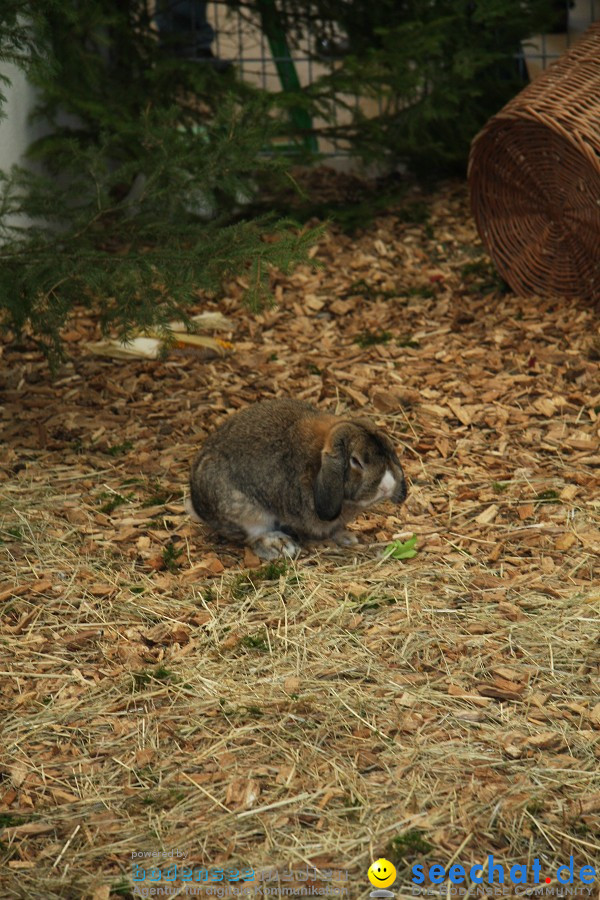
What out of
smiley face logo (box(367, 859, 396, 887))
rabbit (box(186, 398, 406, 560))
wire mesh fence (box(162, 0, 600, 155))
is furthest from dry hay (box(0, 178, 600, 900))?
wire mesh fence (box(162, 0, 600, 155))

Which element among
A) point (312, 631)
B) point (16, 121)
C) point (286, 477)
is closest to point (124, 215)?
point (16, 121)

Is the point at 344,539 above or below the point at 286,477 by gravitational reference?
below

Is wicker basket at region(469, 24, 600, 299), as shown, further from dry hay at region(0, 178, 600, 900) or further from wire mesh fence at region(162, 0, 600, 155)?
wire mesh fence at region(162, 0, 600, 155)

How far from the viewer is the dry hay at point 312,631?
3160 mm

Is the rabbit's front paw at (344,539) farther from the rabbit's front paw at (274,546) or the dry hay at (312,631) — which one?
the rabbit's front paw at (274,546)

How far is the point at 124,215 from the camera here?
260 inches

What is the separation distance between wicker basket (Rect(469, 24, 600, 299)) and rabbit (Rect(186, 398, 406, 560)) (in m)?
2.86

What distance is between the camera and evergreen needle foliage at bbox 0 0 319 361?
18.3ft

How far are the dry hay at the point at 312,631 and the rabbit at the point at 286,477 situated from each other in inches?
6.6

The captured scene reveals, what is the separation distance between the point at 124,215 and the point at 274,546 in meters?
2.73

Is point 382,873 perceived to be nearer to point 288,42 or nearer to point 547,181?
point 547,181

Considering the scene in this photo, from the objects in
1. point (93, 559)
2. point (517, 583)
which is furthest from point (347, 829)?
point (93, 559)

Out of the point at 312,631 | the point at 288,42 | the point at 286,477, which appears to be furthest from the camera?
the point at 288,42

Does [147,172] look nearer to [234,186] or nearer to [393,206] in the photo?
[234,186]
